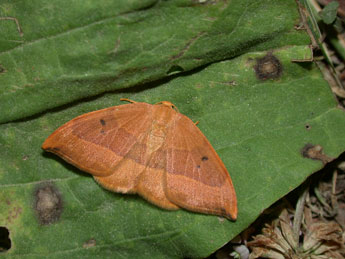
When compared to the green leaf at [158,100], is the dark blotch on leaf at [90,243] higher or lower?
lower

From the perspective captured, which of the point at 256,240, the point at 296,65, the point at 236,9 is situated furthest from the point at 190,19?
the point at 256,240

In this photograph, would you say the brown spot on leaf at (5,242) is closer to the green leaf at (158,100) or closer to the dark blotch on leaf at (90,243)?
the green leaf at (158,100)

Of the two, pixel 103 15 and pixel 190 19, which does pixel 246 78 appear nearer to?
pixel 190 19

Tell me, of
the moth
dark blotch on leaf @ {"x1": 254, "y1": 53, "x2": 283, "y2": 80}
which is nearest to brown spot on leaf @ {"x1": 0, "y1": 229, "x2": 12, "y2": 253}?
the moth

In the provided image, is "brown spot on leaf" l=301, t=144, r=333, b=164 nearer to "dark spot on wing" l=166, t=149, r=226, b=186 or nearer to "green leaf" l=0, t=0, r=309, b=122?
"dark spot on wing" l=166, t=149, r=226, b=186

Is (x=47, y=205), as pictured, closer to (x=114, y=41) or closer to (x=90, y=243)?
(x=90, y=243)

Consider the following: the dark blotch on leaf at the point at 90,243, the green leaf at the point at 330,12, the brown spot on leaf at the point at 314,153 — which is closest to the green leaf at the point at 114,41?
the green leaf at the point at 330,12
